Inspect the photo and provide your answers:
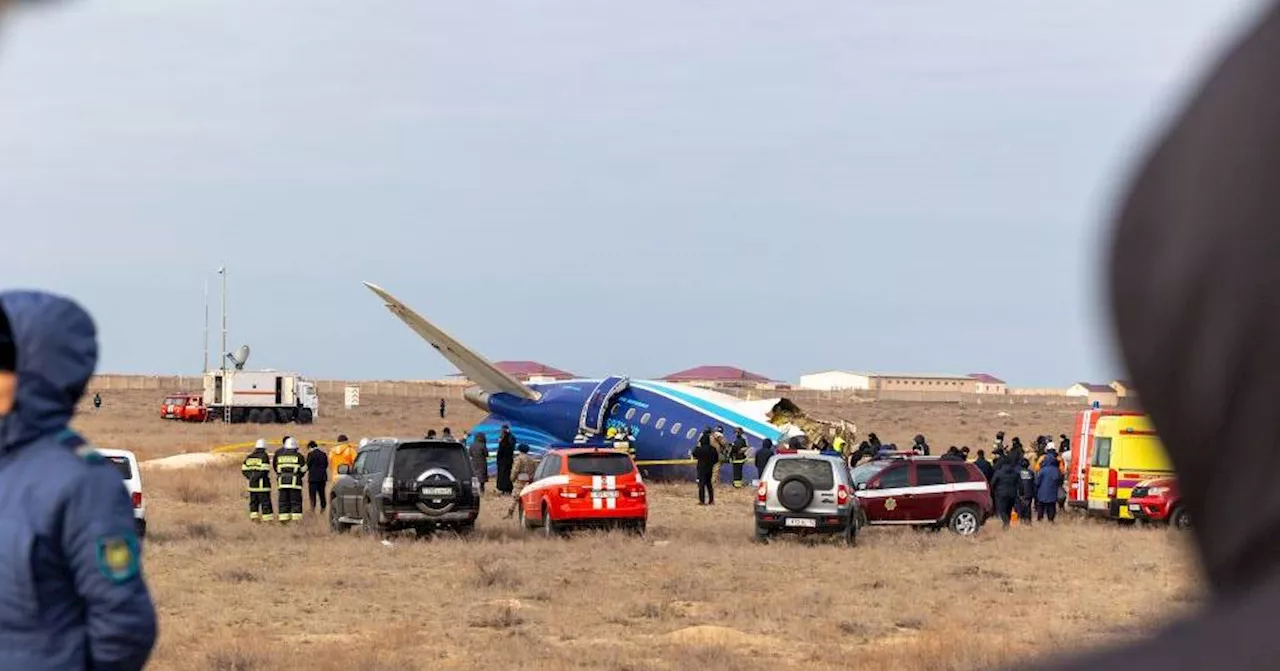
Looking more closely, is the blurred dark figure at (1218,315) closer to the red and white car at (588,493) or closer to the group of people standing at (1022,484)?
the red and white car at (588,493)

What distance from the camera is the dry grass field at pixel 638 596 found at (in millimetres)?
14461

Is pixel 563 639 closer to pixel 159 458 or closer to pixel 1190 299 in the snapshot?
pixel 1190 299

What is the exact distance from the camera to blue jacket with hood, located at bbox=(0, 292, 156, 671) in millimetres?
4207

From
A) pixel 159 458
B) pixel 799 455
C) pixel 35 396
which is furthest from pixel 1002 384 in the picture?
pixel 35 396

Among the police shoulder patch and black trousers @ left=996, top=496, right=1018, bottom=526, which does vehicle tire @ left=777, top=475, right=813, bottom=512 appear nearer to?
black trousers @ left=996, top=496, right=1018, bottom=526

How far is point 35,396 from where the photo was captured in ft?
14.3

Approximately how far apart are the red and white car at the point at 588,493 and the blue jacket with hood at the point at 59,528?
20.9 m

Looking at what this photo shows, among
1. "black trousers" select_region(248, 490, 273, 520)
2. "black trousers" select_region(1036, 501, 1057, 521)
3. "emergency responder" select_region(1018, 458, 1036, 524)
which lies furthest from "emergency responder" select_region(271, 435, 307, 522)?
"black trousers" select_region(1036, 501, 1057, 521)

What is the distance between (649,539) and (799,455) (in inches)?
101

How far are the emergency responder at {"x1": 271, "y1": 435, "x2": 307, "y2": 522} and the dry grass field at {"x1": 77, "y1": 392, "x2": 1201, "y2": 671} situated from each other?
37 centimetres

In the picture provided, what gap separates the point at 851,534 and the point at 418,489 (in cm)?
631

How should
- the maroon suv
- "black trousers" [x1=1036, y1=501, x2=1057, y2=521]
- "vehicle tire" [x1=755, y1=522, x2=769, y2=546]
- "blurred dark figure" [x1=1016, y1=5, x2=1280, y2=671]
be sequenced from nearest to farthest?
"blurred dark figure" [x1=1016, y1=5, x2=1280, y2=671] < "vehicle tire" [x1=755, y1=522, x2=769, y2=546] < the maroon suv < "black trousers" [x1=1036, y1=501, x2=1057, y2=521]

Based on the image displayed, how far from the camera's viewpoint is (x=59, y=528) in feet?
14.0

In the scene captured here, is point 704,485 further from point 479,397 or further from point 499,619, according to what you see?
point 499,619
